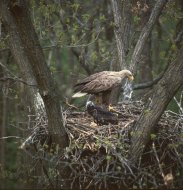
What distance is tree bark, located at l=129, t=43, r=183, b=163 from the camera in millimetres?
7281

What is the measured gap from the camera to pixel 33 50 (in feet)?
22.4


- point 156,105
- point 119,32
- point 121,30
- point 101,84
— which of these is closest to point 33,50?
point 156,105

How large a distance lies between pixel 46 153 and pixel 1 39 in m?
2.82

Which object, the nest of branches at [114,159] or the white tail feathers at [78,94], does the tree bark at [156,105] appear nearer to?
the nest of branches at [114,159]

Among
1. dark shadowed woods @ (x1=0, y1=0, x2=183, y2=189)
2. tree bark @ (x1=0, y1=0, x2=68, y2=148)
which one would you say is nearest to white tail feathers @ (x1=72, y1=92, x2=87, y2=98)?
dark shadowed woods @ (x1=0, y1=0, x2=183, y2=189)

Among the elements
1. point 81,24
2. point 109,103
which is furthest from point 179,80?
point 81,24

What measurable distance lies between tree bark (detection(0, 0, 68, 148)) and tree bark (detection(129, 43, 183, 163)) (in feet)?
3.33

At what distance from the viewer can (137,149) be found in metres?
7.92

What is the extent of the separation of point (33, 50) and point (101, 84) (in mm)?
3097

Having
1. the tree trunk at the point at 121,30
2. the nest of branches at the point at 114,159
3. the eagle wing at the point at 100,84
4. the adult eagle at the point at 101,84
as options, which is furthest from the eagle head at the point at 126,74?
the nest of branches at the point at 114,159

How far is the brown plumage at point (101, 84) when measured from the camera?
973 cm

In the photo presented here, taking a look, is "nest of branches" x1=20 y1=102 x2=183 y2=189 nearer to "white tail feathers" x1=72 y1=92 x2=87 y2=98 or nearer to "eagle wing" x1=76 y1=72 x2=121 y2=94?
"white tail feathers" x1=72 y1=92 x2=87 y2=98

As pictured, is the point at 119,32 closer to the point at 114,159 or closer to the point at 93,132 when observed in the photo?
the point at 93,132

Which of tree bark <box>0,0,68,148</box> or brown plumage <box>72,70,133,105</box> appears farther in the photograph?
brown plumage <box>72,70,133,105</box>
